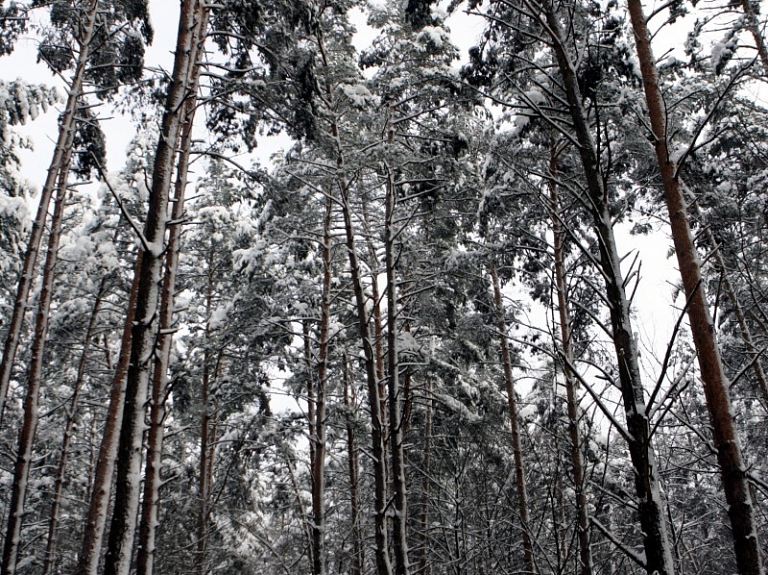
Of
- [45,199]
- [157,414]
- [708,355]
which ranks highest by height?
[45,199]

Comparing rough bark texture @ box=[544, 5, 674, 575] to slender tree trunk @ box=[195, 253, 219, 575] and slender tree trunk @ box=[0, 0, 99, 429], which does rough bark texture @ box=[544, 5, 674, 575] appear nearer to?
slender tree trunk @ box=[0, 0, 99, 429]

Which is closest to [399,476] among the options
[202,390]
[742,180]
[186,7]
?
[186,7]

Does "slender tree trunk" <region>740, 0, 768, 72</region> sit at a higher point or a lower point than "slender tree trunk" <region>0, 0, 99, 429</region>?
higher

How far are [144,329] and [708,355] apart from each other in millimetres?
5094

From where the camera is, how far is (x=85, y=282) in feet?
39.6

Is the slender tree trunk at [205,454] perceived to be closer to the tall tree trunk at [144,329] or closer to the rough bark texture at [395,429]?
the rough bark texture at [395,429]

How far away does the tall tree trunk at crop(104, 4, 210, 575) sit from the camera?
3855mm

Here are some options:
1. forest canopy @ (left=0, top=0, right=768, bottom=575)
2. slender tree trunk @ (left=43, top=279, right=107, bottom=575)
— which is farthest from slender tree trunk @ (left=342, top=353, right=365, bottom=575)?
slender tree trunk @ (left=43, top=279, right=107, bottom=575)

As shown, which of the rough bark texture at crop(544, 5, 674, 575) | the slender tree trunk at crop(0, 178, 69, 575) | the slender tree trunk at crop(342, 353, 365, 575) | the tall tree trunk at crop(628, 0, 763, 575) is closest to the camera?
the rough bark texture at crop(544, 5, 674, 575)

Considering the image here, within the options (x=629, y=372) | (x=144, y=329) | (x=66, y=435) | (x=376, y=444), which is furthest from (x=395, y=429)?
(x=66, y=435)

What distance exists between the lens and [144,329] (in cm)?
423

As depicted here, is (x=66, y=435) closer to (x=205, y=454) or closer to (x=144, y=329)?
(x=205, y=454)

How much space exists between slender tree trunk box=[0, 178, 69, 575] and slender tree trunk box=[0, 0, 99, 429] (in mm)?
279

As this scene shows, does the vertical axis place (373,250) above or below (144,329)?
above
